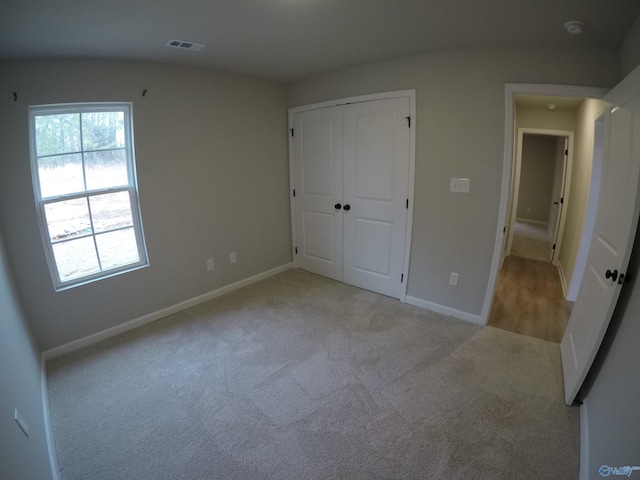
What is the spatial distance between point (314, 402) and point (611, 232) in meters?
2.02

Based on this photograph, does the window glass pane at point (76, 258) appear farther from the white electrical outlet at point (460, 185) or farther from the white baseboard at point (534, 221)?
the white baseboard at point (534, 221)

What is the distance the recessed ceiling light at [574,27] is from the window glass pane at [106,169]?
3319 millimetres

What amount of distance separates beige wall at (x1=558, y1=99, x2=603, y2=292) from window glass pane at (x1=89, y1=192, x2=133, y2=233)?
4.55 m

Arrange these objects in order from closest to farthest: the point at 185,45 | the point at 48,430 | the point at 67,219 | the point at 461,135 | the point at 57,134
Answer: the point at 48,430 → the point at 185,45 → the point at 57,134 → the point at 67,219 → the point at 461,135

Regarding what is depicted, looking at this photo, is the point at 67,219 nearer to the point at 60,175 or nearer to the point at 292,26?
the point at 60,175

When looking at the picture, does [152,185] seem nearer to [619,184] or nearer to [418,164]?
[418,164]

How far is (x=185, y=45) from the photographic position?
2.13 meters

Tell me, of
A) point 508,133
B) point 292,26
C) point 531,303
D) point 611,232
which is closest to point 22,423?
point 292,26

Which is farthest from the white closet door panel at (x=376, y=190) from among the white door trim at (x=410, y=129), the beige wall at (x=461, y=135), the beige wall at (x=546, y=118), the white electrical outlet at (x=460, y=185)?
the beige wall at (x=546, y=118)

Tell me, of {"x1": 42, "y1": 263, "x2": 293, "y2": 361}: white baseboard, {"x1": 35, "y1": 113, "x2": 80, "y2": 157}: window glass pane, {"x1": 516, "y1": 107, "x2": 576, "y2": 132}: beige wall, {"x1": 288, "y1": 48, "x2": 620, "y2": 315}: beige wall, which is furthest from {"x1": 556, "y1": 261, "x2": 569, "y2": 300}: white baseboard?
{"x1": 35, "y1": 113, "x2": 80, "y2": 157}: window glass pane

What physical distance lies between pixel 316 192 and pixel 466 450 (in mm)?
2775

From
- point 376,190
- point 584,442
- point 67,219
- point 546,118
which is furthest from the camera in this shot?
point 546,118

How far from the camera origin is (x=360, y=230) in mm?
3275

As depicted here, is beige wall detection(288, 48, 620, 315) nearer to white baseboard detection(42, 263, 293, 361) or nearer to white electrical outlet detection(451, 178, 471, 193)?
white electrical outlet detection(451, 178, 471, 193)
